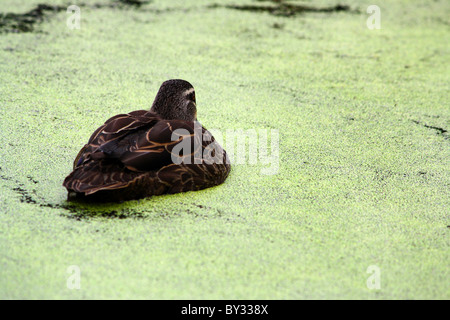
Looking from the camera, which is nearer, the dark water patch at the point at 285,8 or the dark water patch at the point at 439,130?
the dark water patch at the point at 439,130

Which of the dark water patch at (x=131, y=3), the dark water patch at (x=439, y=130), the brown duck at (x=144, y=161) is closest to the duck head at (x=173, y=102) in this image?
the brown duck at (x=144, y=161)

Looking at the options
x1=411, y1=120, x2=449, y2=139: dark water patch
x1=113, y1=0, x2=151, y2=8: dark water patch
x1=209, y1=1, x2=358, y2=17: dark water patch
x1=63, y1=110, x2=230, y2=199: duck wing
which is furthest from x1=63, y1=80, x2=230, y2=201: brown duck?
x1=209, y1=1, x2=358, y2=17: dark water patch

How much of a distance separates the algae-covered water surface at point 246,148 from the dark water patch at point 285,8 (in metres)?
0.03

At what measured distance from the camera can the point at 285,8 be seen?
5516 millimetres

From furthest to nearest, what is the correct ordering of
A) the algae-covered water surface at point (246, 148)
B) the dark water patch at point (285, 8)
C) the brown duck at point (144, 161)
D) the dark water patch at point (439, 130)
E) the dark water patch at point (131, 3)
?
the dark water patch at point (285, 8) < the dark water patch at point (131, 3) < the dark water patch at point (439, 130) < the brown duck at point (144, 161) < the algae-covered water surface at point (246, 148)

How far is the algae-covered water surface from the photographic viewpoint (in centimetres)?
198

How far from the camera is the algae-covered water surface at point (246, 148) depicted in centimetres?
198

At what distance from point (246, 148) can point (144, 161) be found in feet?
2.88

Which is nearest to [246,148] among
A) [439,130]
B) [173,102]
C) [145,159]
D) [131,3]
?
[173,102]

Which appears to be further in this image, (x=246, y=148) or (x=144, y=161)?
(x=246, y=148)

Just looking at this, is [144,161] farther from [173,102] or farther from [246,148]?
[246,148]

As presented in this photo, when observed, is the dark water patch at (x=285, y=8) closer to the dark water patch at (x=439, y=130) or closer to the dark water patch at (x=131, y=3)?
the dark water patch at (x=131, y=3)

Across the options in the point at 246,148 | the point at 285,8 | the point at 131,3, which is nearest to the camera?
the point at 246,148
